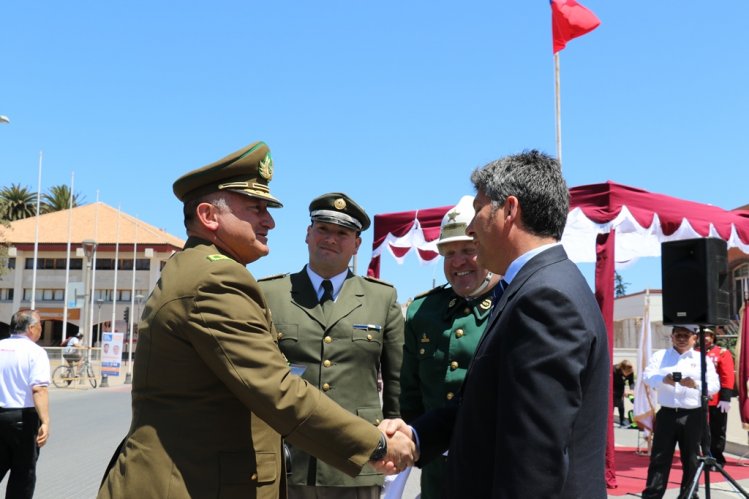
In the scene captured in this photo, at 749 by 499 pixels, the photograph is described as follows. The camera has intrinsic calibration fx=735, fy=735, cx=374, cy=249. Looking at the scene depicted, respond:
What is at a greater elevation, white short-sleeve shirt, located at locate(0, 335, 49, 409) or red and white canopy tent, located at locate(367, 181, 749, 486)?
red and white canopy tent, located at locate(367, 181, 749, 486)

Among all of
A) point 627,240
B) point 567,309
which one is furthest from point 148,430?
point 627,240

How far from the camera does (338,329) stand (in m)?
4.16

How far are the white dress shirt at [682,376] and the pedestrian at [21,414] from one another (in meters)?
6.82

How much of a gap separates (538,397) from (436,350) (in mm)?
1838

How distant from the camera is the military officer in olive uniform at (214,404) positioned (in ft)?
8.30

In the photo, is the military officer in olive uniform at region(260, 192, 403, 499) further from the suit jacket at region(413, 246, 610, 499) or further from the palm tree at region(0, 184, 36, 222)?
the palm tree at region(0, 184, 36, 222)

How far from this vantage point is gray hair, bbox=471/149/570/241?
7.80 feet

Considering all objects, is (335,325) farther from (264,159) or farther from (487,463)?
(487,463)

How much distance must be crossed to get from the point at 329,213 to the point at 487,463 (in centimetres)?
246

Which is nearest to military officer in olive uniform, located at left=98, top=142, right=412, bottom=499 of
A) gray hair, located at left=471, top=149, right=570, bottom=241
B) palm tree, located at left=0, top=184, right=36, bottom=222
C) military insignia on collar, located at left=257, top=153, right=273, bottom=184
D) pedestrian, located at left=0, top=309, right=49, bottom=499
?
military insignia on collar, located at left=257, top=153, right=273, bottom=184

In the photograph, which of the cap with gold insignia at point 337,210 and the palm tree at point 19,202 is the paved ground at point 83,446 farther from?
the palm tree at point 19,202

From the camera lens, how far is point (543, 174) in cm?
240

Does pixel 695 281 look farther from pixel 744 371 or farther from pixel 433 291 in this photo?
pixel 433 291

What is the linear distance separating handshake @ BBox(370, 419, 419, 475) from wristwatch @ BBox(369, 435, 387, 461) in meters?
0.03
